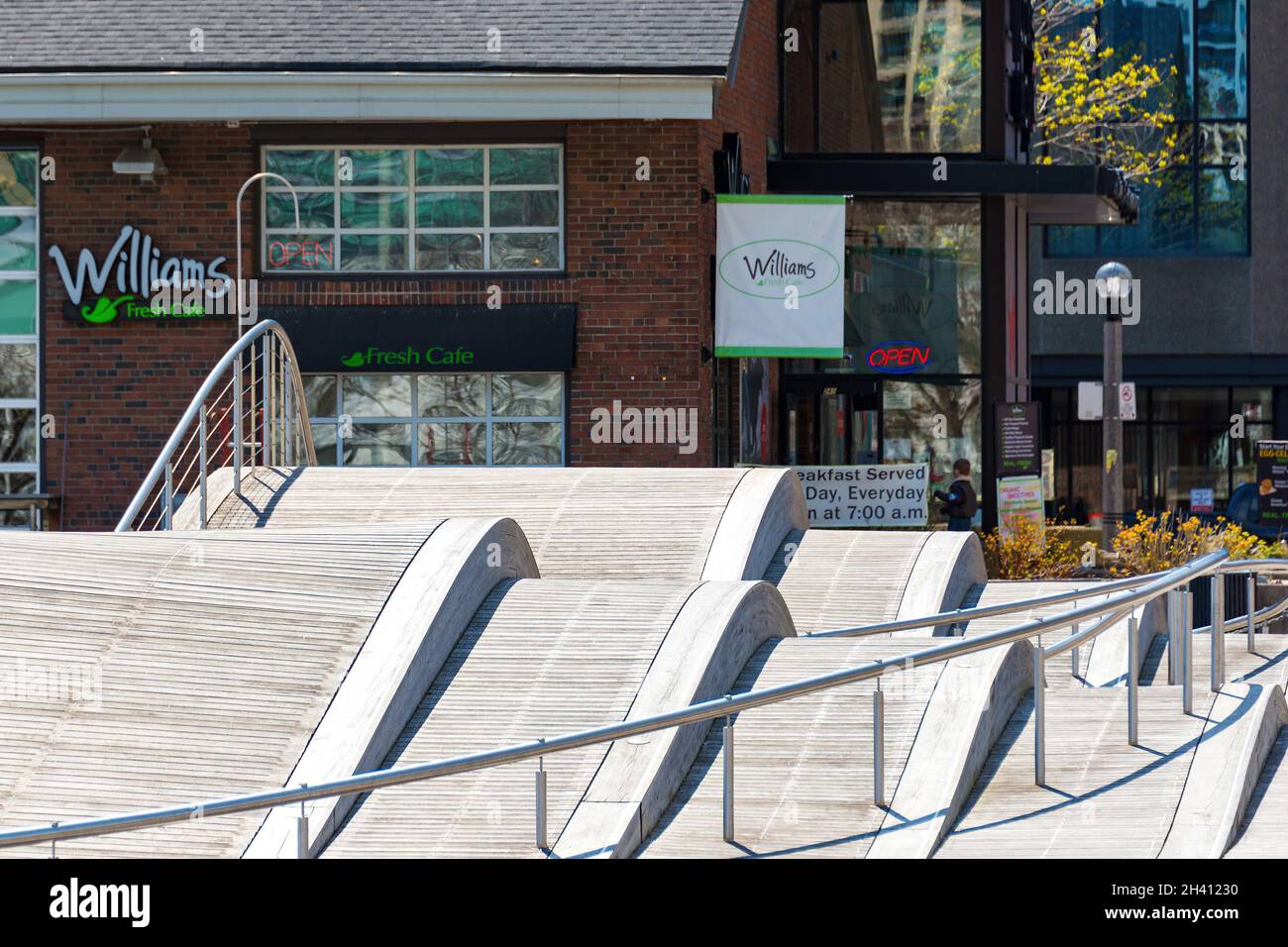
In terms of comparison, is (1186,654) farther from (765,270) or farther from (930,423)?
(930,423)

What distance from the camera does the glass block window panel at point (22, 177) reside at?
1955cm

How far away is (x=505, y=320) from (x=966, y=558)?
21.7 ft

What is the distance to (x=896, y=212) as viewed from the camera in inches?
866

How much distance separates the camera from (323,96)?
18.4m

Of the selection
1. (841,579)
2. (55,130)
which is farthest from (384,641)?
(55,130)

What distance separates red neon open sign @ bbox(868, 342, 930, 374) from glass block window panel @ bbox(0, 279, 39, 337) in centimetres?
920

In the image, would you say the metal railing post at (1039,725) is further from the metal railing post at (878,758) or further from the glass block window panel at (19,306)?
the glass block window panel at (19,306)

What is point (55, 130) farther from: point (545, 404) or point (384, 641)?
point (384, 641)

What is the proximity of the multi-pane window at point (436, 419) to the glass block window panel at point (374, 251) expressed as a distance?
1125 mm

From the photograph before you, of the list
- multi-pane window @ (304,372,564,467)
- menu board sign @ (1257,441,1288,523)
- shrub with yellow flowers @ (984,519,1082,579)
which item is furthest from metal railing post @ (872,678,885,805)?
menu board sign @ (1257,441,1288,523)

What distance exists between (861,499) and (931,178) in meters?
3.98

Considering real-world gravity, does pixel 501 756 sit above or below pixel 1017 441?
below

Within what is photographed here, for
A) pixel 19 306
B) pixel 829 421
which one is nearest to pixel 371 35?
pixel 19 306

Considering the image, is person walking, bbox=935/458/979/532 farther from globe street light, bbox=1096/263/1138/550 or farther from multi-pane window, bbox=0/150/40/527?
multi-pane window, bbox=0/150/40/527
